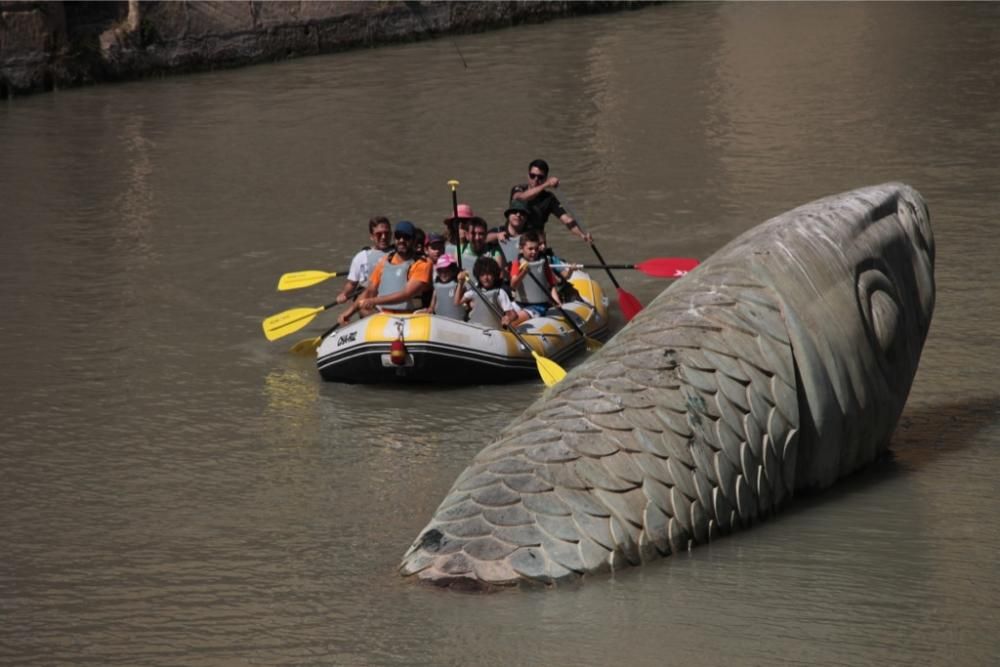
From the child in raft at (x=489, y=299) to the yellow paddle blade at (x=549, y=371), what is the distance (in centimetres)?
59

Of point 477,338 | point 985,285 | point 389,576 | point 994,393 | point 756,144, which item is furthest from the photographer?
point 756,144

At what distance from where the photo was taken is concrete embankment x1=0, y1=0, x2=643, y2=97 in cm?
2297

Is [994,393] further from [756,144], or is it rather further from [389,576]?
[756,144]

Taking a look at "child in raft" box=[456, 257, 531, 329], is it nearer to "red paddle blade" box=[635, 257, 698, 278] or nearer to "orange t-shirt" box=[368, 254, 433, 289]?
"orange t-shirt" box=[368, 254, 433, 289]

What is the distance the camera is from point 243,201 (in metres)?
17.2

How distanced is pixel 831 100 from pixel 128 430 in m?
12.1

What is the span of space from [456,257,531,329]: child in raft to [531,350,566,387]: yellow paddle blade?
0.59m

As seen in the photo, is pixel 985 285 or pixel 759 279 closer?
pixel 759 279

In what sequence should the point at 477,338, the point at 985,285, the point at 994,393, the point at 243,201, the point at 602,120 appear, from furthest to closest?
1. the point at 602,120
2. the point at 243,201
3. the point at 985,285
4. the point at 477,338
5. the point at 994,393

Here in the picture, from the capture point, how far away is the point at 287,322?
12.5 metres

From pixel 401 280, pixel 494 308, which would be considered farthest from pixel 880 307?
pixel 401 280

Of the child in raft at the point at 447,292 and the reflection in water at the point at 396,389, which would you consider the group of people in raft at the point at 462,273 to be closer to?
the child in raft at the point at 447,292

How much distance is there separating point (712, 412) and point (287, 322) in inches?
204

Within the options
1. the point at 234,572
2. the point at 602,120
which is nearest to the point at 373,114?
the point at 602,120
